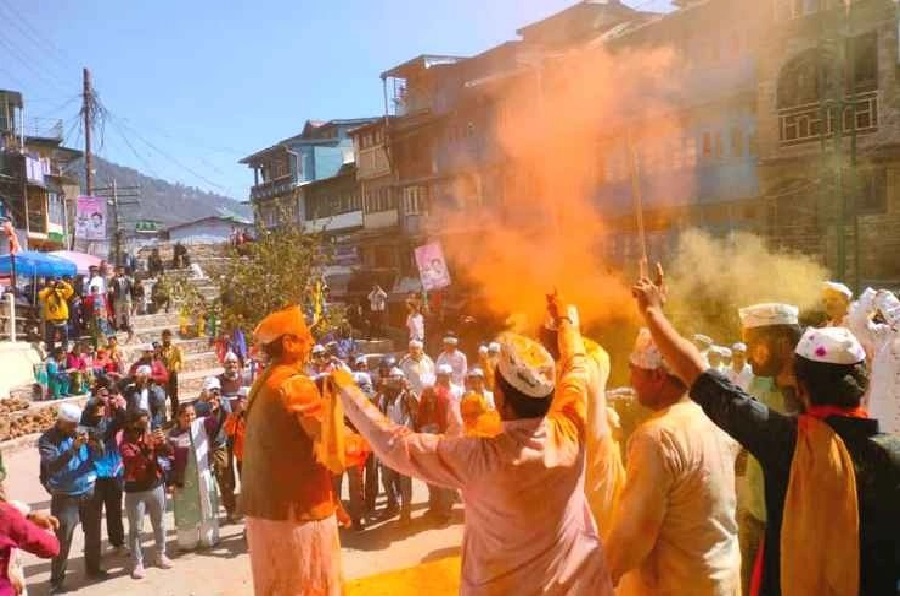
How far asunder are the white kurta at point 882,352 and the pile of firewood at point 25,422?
12.8 metres

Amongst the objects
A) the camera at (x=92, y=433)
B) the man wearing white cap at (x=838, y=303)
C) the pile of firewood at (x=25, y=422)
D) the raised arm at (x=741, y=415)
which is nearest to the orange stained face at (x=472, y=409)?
the man wearing white cap at (x=838, y=303)

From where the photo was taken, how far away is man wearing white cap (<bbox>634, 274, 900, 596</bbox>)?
2316mm

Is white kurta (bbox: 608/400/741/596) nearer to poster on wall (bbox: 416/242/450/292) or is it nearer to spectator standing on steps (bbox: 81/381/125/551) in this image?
spectator standing on steps (bbox: 81/381/125/551)

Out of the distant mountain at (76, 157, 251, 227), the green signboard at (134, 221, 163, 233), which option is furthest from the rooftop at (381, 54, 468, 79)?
the distant mountain at (76, 157, 251, 227)

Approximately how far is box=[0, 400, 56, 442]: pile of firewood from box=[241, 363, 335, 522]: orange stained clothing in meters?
11.2

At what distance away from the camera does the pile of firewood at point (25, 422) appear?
43.6ft

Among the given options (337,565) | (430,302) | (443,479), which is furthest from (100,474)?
(430,302)

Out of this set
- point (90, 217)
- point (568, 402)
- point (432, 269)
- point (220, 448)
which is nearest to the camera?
point (568, 402)

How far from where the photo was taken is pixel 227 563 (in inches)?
301

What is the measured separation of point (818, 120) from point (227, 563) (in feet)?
53.4

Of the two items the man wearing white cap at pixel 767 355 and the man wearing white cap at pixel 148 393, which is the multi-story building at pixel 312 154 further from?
the man wearing white cap at pixel 767 355

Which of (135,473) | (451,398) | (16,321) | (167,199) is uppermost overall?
(167,199)

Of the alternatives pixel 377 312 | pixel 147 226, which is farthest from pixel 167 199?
pixel 377 312

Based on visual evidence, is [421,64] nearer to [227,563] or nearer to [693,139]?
[693,139]
